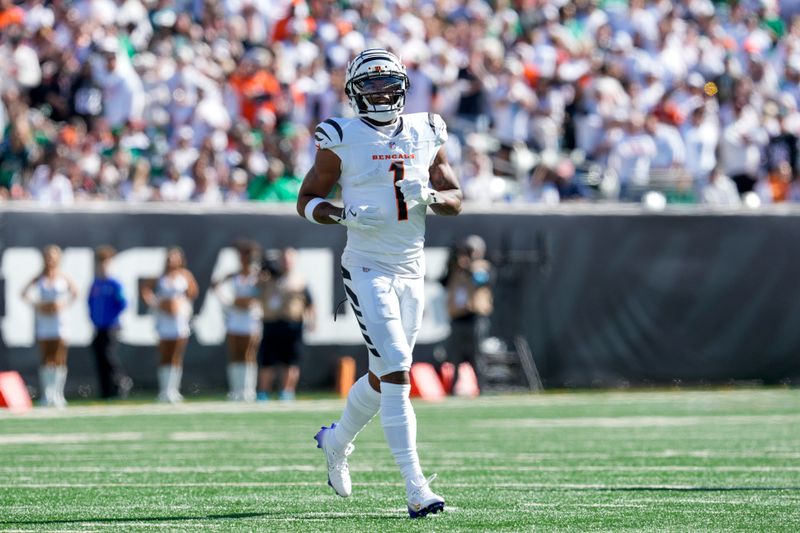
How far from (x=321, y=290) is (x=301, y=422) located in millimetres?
4940

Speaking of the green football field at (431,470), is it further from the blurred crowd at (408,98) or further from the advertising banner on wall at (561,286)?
the blurred crowd at (408,98)

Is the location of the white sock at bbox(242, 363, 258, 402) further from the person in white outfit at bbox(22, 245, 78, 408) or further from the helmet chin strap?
the helmet chin strap

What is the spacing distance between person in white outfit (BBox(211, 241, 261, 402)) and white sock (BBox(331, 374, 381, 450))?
1017 cm

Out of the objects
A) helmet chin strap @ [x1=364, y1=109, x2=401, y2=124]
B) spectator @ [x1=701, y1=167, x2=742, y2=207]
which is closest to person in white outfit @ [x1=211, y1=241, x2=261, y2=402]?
spectator @ [x1=701, y1=167, x2=742, y2=207]

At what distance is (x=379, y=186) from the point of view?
7.02 m

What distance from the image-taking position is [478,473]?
8.70 meters

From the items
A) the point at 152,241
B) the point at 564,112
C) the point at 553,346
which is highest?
the point at 564,112

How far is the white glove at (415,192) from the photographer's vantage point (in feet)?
22.7

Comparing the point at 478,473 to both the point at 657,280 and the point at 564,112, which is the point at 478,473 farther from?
the point at 564,112

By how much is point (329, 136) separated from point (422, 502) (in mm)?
1663

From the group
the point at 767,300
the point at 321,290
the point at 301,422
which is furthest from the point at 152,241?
the point at 767,300

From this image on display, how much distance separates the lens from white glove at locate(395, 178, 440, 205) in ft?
22.7

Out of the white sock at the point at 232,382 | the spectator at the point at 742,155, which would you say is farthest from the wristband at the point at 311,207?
the spectator at the point at 742,155

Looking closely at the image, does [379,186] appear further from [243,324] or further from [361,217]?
[243,324]
